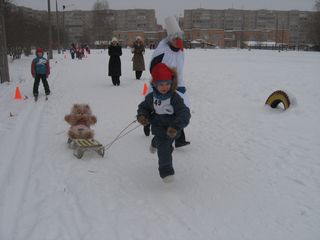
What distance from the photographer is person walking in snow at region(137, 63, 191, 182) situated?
Answer: 4547 mm

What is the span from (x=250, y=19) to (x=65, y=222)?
141458 mm

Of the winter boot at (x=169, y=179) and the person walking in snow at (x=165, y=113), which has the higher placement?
the person walking in snow at (x=165, y=113)

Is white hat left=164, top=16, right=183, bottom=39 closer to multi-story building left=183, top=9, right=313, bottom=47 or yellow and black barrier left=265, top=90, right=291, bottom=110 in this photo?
yellow and black barrier left=265, top=90, right=291, bottom=110

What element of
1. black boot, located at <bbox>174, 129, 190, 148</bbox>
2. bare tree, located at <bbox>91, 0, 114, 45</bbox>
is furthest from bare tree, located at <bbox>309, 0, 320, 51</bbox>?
black boot, located at <bbox>174, 129, 190, 148</bbox>

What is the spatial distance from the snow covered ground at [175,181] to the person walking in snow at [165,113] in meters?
0.46

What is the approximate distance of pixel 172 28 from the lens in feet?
20.2

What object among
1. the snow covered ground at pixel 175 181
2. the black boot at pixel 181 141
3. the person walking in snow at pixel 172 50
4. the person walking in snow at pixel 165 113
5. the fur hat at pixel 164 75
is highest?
the person walking in snow at pixel 172 50

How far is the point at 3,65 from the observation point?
16.0 meters

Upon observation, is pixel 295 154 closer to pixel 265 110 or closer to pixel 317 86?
pixel 265 110

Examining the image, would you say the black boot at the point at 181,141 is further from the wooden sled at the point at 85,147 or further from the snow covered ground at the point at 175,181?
the wooden sled at the point at 85,147

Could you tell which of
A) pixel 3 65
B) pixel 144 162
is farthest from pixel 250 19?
pixel 144 162

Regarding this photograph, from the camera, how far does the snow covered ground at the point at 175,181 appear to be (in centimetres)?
387

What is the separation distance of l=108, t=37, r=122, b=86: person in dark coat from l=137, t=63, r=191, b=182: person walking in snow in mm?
9365

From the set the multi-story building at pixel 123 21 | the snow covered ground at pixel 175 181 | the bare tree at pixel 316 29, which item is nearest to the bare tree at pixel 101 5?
the multi-story building at pixel 123 21
